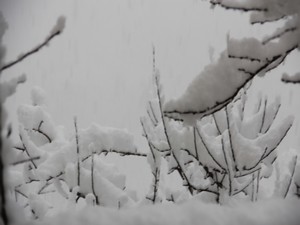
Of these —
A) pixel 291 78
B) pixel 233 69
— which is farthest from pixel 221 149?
pixel 233 69

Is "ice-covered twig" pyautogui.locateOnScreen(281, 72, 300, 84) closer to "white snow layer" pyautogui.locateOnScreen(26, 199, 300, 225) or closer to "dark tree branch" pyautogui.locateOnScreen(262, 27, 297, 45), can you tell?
"dark tree branch" pyautogui.locateOnScreen(262, 27, 297, 45)

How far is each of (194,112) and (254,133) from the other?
6.00 ft

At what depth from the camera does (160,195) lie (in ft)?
10.3

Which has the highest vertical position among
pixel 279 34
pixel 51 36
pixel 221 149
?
pixel 279 34

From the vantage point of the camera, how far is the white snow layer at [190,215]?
583 millimetres

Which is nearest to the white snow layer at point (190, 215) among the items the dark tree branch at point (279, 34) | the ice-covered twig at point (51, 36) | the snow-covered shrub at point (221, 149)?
the ice-covered twig at point (51, 36)

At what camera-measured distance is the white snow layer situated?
1.91 ft

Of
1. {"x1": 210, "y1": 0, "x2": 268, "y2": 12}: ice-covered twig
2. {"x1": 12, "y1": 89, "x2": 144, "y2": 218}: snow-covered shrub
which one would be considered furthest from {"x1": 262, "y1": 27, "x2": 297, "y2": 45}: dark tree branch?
{"x1": 12, "y1": 89, "x2": 144, "y2": 218}: snow-covered shrub

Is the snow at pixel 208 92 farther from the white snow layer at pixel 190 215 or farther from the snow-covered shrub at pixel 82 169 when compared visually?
the snow-covered shrub at pixel 82 169

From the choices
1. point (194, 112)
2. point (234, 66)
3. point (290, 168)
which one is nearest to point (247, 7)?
point (234, 66)

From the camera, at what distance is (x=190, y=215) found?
631 mm

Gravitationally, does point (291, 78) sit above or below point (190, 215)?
above

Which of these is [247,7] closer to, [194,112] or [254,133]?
[194,112]

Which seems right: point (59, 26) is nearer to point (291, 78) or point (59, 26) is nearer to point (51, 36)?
point (51, 36)
